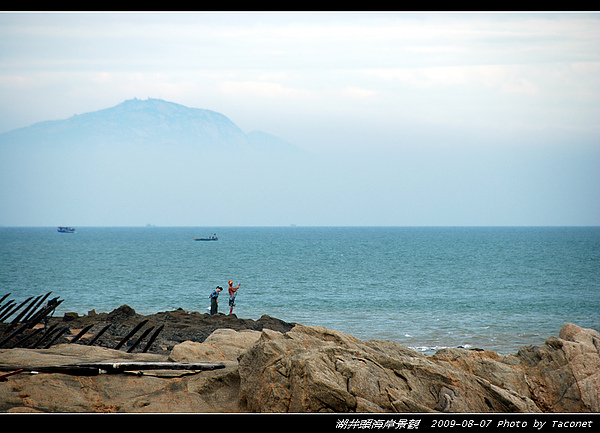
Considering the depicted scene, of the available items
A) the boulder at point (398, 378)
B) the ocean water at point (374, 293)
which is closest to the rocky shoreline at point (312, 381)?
the boulder at point (398, 378)

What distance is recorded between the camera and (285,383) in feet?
27.4

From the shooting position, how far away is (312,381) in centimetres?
800

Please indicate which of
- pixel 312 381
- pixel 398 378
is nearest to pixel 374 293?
pixel 398 378

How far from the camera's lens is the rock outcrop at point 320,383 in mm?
8148

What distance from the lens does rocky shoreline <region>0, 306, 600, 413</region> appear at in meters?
8.16

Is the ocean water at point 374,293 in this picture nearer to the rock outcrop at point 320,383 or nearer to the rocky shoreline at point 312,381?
the rocky shoreline at point 312,381

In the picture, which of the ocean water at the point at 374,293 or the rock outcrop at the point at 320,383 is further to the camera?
the ocean water at the point at 374,293

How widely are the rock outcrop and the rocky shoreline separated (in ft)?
0.06

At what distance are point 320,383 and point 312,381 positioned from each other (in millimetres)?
139

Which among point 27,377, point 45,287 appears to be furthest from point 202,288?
point 27,377

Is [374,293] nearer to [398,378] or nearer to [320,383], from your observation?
[398,378]

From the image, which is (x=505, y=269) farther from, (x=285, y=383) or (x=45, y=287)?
(x=285, y=383)

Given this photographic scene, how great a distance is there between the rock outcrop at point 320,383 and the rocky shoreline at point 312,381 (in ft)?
0.06

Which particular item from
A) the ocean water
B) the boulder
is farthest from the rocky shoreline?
the ocean water
